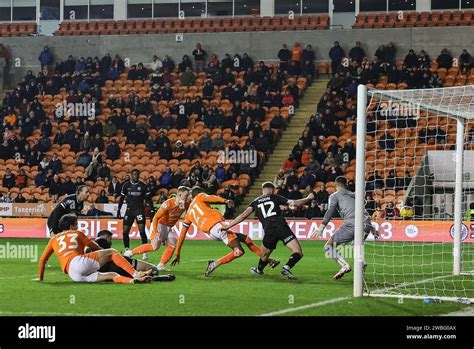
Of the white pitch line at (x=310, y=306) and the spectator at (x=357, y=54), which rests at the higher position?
the spectator at (x=357, y=54)

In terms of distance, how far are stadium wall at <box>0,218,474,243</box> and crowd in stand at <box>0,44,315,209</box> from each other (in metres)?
1.85

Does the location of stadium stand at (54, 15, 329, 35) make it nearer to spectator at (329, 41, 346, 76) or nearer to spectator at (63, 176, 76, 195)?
spectator at (329, 41, 346, 76)

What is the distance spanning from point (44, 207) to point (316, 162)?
901cm

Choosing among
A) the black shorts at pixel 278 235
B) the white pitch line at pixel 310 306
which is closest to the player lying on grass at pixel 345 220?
the black shorts at pixel 278 235

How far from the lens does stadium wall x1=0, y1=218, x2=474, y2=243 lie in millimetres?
25609

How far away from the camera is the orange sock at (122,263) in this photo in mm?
14234

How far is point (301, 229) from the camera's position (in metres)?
27.6

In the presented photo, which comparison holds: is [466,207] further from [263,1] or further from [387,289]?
[263,1]

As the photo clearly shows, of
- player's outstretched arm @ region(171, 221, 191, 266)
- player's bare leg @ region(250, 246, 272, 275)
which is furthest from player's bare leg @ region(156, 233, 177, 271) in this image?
player's bare leg @ region(250, 246, 272, 275)

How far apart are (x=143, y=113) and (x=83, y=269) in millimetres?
21462

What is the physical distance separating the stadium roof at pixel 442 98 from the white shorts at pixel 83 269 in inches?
202

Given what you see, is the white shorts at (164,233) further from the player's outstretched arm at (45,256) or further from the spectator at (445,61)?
the spectator at (445,61)

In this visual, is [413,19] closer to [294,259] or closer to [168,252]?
[168,252]
